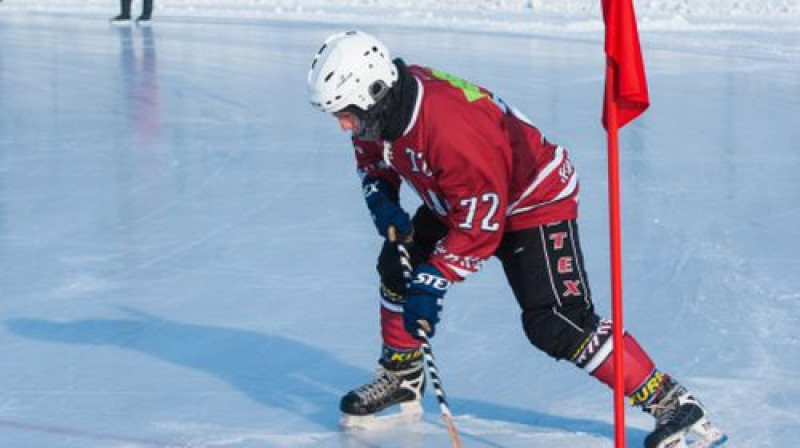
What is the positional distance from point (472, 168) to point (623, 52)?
0.41 metres

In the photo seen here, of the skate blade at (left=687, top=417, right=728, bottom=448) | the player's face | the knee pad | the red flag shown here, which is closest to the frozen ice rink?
the skate blade at (left=687, top=417, right=728, bottom=448)

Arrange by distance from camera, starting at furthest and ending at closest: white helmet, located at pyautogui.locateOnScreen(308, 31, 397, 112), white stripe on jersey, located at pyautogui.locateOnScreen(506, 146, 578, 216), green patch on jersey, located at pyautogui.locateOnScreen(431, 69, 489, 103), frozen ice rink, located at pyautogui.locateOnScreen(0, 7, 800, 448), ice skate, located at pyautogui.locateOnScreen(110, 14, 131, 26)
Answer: ice skate, located at pyautogui.locateOnScreen(110, 14, 131, 26) → frozen ice rink, located at pyautogui.locateOnScreen(0, 7, 800, 448) → white stripe on jersey, located at pyautogui.locateOnScreen(506, 146, 578, 216) → green patch on jersey, located at pyautogui.locateOnScreen(431, 69, 489, 103) → white helmet, located at pyautogui.locateOnScreen(308, 31, 397, 112)

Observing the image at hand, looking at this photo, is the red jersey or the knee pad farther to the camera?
the knee pad

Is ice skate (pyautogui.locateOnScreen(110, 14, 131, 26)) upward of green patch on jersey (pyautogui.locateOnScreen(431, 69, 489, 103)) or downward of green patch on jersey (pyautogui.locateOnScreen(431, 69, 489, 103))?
downward

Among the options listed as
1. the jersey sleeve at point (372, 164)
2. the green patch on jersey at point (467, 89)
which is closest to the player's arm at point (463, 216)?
the green patch on jersey at point (467, 89)

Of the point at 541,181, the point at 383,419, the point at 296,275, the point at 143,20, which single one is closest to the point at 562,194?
the point at 541,181

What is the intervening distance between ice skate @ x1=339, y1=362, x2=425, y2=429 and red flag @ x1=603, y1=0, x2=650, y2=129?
105cm

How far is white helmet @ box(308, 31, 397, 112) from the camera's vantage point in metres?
3.11

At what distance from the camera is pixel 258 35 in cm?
1337

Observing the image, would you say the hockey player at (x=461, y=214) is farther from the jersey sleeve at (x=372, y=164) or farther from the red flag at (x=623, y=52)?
the red flag at (x=623, y=52)

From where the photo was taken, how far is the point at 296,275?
4961 mm

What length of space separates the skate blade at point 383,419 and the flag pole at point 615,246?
0.70 meters

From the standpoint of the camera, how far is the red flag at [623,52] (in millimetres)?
3109

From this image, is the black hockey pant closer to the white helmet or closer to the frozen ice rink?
the frozen ice rink
